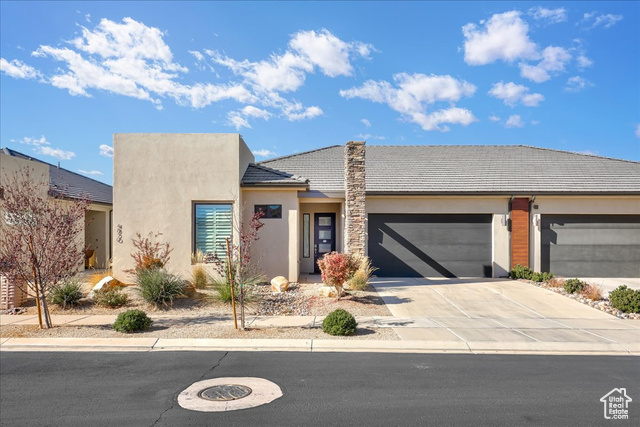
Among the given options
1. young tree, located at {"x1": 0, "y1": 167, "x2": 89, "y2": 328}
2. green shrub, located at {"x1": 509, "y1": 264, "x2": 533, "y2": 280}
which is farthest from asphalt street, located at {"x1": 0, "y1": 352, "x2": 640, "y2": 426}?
green shrub, located at {"x1": 509, "y1": 264, "x2": 533, "y2": 280}

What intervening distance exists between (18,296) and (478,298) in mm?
12840

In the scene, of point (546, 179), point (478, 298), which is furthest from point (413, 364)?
point (546, 179)

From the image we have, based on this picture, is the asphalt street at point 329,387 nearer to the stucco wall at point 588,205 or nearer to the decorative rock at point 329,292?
the decorative rock at point 329,292

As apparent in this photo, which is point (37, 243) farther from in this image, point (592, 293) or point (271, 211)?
point (592, 293)

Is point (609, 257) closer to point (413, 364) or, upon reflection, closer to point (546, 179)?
point (546, 179)

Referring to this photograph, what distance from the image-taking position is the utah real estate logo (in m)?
4.88

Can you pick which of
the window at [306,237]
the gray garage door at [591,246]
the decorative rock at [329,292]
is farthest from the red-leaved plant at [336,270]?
the gray garage door at [591,246]

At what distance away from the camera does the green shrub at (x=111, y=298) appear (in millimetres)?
10336

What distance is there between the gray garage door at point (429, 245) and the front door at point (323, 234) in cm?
190

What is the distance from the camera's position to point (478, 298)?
1177 cm

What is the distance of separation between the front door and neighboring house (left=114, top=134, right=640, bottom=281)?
45 millimetres

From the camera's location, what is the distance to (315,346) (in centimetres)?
745

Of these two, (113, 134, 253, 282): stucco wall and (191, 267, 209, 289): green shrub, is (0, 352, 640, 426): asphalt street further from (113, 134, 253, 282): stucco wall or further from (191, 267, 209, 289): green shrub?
(113, 134, 253, 282): stucco wall

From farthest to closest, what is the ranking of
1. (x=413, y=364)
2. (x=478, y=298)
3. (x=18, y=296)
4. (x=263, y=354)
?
(x=478, y=298)
(x=18, y=296)
(x=263, y=354)
(x=413, y=364)
